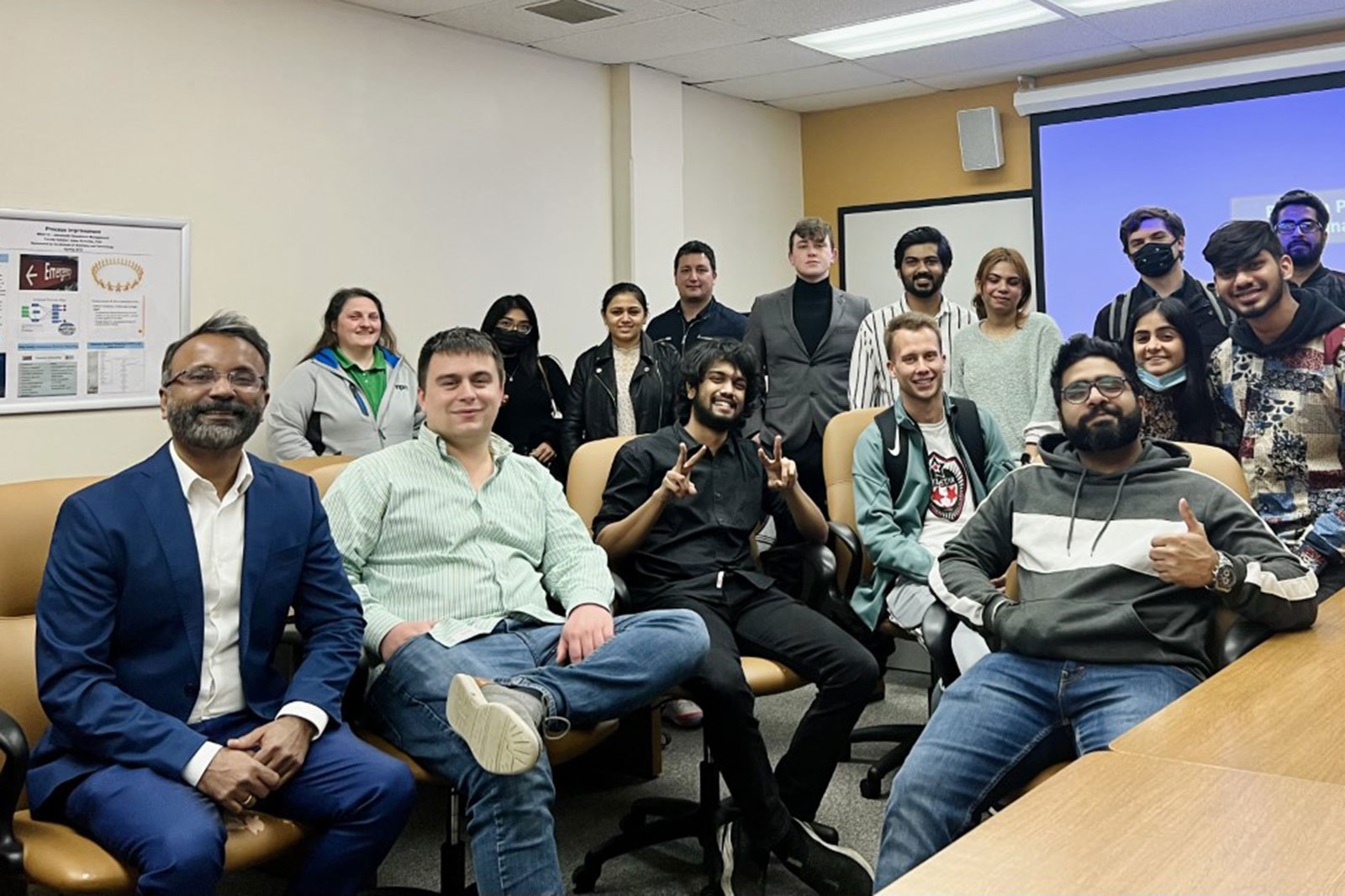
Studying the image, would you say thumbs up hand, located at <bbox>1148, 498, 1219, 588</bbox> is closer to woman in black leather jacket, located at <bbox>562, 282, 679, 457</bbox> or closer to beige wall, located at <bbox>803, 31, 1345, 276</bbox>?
woman in black leather jacket, located at <bbox>562, 282, 679, 457</bbox>

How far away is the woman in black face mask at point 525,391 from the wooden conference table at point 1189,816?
3.18 metres

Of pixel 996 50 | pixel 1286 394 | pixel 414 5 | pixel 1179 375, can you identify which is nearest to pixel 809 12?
pixel 996 50

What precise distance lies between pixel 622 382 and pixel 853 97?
11.3ft

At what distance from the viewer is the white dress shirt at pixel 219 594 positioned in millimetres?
2207

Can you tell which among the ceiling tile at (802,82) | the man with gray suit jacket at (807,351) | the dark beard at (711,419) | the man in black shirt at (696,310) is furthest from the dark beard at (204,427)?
the ceiling tile at (802,82)

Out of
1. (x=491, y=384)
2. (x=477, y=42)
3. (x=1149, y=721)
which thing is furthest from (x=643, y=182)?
(x=1149, y=721)

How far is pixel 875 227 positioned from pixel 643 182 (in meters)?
1.87

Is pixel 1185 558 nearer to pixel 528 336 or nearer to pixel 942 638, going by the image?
pixel 942 638

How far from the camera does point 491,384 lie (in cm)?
286

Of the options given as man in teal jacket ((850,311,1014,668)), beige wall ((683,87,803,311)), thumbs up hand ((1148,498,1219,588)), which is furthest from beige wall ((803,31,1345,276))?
thumbs up hand ((1148,498,1219,588))

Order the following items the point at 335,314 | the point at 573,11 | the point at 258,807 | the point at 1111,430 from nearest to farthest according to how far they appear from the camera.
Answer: the point at 258,807
the point at 1111,430
the point at 335,314
the point at 573,11

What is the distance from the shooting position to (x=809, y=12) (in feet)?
17.3

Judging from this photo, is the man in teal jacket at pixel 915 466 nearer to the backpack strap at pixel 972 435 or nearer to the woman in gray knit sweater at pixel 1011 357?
the backpack strap at pixel 972 435

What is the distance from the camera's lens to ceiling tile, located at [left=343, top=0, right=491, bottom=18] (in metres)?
4.95
